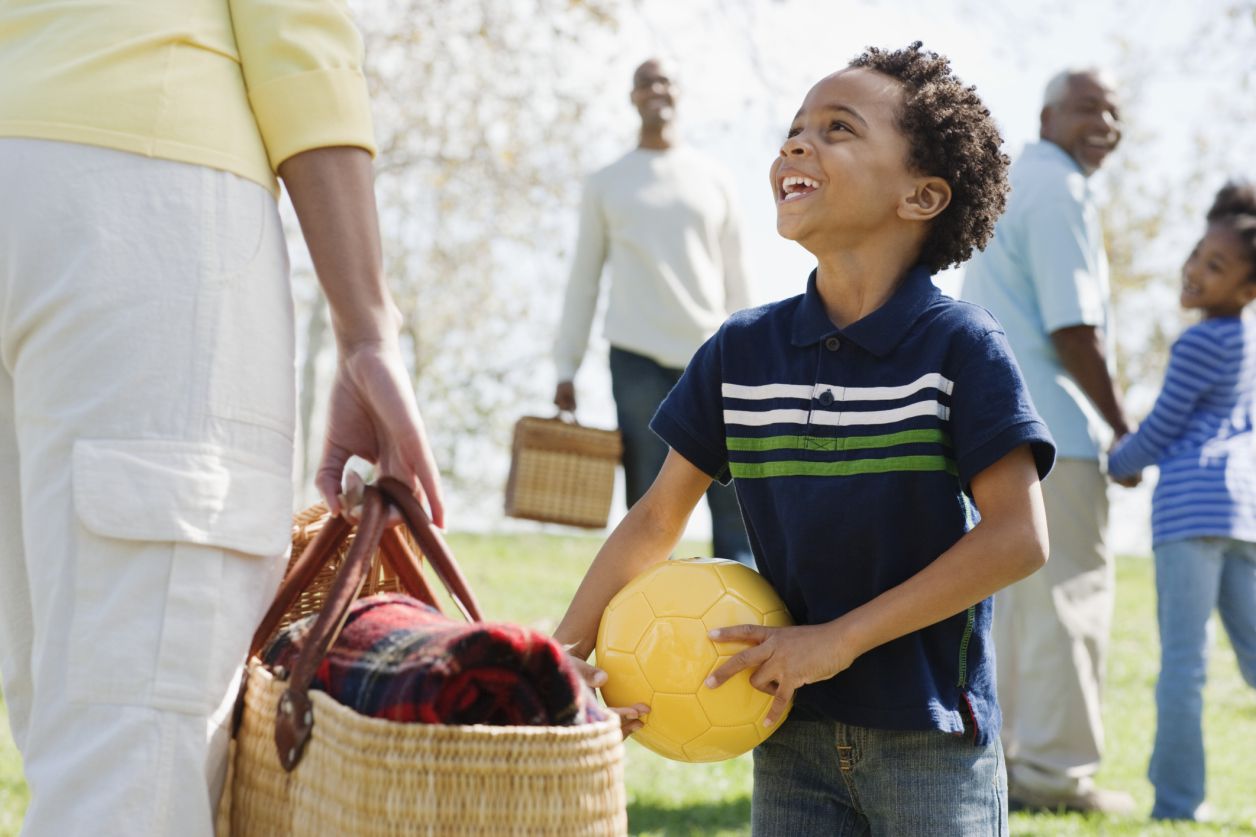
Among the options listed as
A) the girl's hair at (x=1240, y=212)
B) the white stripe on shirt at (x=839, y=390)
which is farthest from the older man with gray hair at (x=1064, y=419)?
A: the white stripe on shirt at (x=839, y=390)

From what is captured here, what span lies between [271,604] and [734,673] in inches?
26.4

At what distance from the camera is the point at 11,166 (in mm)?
1835

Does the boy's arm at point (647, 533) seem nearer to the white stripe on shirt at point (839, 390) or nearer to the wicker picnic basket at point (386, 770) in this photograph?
the white stripe on shirt at point (839, 390)

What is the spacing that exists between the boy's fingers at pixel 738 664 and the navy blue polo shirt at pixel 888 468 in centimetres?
15

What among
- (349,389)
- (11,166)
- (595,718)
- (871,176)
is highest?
(871,176)

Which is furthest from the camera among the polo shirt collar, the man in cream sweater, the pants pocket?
the man in cream sweater

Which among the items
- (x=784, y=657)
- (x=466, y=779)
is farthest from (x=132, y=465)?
(x=784, y=657)

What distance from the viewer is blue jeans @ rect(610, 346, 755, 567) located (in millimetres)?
5965

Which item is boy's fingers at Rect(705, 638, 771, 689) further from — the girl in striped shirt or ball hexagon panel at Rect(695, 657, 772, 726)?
the girl in striped shirt

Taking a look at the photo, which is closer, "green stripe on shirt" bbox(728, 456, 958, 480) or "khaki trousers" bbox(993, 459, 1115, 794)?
"green stripe on shirt" bbox(728, 456, 958, 480)

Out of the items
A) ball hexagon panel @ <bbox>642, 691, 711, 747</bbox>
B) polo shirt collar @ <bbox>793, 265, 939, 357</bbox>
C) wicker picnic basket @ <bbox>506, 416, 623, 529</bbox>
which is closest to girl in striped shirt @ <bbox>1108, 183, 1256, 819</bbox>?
wicker picnic basket @ <bbox>506, 416, 623, 529</bbox>

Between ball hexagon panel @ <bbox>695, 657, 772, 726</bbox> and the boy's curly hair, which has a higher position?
the boy's curly hair

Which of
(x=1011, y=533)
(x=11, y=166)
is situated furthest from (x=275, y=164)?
(x=1011, y=533)

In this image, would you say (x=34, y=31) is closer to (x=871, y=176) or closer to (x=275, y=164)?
(x=275, y=164)
